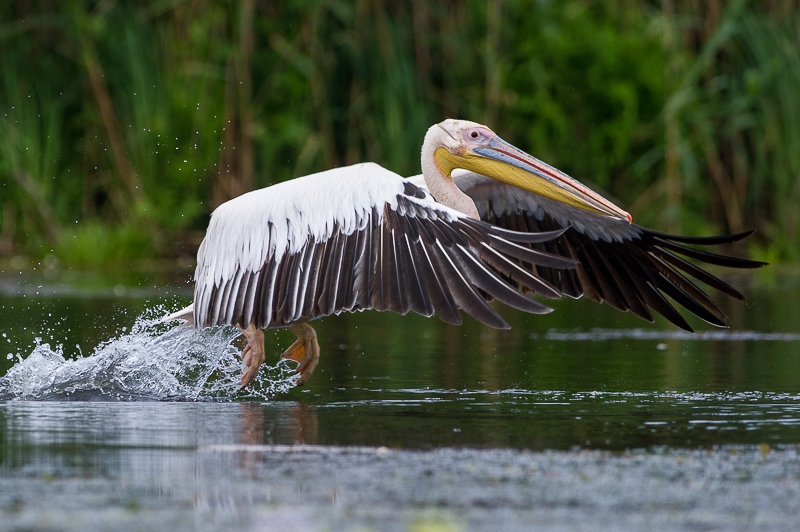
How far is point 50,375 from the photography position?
6.07m

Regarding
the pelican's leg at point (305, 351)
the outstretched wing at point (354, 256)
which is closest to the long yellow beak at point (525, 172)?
the outstretched wing at point (354, 256)

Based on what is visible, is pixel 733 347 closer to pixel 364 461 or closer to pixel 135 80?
pixel 364 461

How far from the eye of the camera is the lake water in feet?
11.2

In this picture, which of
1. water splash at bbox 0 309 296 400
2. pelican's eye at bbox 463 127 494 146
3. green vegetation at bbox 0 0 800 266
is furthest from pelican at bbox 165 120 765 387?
green vegetation at bbox 0 0 800 266

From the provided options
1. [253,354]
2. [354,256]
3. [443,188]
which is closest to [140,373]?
[253,354]

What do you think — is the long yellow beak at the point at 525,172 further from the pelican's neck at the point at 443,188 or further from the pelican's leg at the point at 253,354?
the pelican's leg at the point at 253,354

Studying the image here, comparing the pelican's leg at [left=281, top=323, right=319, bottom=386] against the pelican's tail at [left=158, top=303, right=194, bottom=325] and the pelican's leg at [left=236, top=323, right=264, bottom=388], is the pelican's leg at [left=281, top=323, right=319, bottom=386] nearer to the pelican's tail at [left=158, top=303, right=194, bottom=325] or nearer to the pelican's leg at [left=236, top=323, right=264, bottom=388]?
the pelican's leg at [left=236, top=323, right=264, bottom=388]

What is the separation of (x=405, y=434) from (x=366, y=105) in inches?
381

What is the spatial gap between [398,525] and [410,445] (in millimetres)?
1194

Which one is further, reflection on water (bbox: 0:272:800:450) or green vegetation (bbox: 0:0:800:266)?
green vegetation (bbox: 0:0:800:266)

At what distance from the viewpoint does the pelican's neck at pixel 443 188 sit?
603 cm

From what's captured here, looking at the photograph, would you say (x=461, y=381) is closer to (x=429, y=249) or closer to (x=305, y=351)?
(x=305, y=351)

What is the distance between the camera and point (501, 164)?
6227 millimetres

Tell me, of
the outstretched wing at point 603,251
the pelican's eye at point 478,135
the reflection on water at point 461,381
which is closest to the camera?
the reflection on water at point 461,381
